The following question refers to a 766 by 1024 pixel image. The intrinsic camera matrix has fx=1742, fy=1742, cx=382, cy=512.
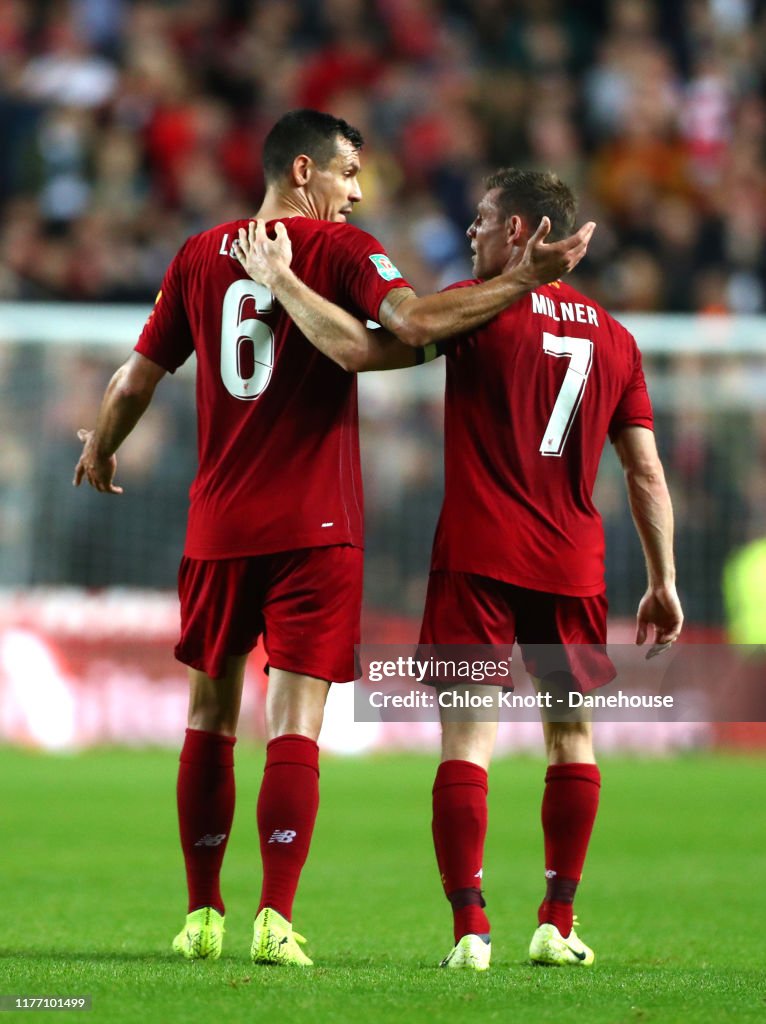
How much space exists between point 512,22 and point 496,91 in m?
1.24

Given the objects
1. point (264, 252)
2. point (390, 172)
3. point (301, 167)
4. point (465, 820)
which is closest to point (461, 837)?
point (465, 820)

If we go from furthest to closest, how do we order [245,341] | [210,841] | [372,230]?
1. [372,230]
2. [210,841]
3. [245,341]

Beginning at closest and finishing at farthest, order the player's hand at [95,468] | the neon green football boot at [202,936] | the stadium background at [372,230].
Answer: the neon green football boot at [202,936]
the player's hand at [95,468]
the stadium background at [372,230]

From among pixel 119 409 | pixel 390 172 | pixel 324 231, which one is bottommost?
pixel 119 409

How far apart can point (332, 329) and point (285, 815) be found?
1160 millimetres

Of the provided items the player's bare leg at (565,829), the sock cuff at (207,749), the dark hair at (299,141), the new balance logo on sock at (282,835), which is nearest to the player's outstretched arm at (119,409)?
the dark hair at (299,141)

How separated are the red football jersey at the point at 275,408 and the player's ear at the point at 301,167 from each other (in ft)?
0.53

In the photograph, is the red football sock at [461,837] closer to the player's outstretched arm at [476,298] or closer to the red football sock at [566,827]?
the red football sock at [566,827]

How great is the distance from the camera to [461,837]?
13.8 ft

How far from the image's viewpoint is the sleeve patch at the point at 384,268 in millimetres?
4191

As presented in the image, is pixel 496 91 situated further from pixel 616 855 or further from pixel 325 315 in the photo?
pixel 325 315

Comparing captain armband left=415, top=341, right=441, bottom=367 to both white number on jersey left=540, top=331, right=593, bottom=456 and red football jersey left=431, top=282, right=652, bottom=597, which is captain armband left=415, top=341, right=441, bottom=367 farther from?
white number on jersey left=540, top=331, right=593, bottom=456

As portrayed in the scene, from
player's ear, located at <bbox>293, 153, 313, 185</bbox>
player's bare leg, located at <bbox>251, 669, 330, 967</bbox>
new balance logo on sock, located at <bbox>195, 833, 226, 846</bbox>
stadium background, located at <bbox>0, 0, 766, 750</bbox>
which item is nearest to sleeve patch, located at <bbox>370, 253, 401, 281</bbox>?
player's ear, located at <bbox>293, 153, 313, 185</bbox>

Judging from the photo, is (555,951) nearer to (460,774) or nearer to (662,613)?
(460,774)
